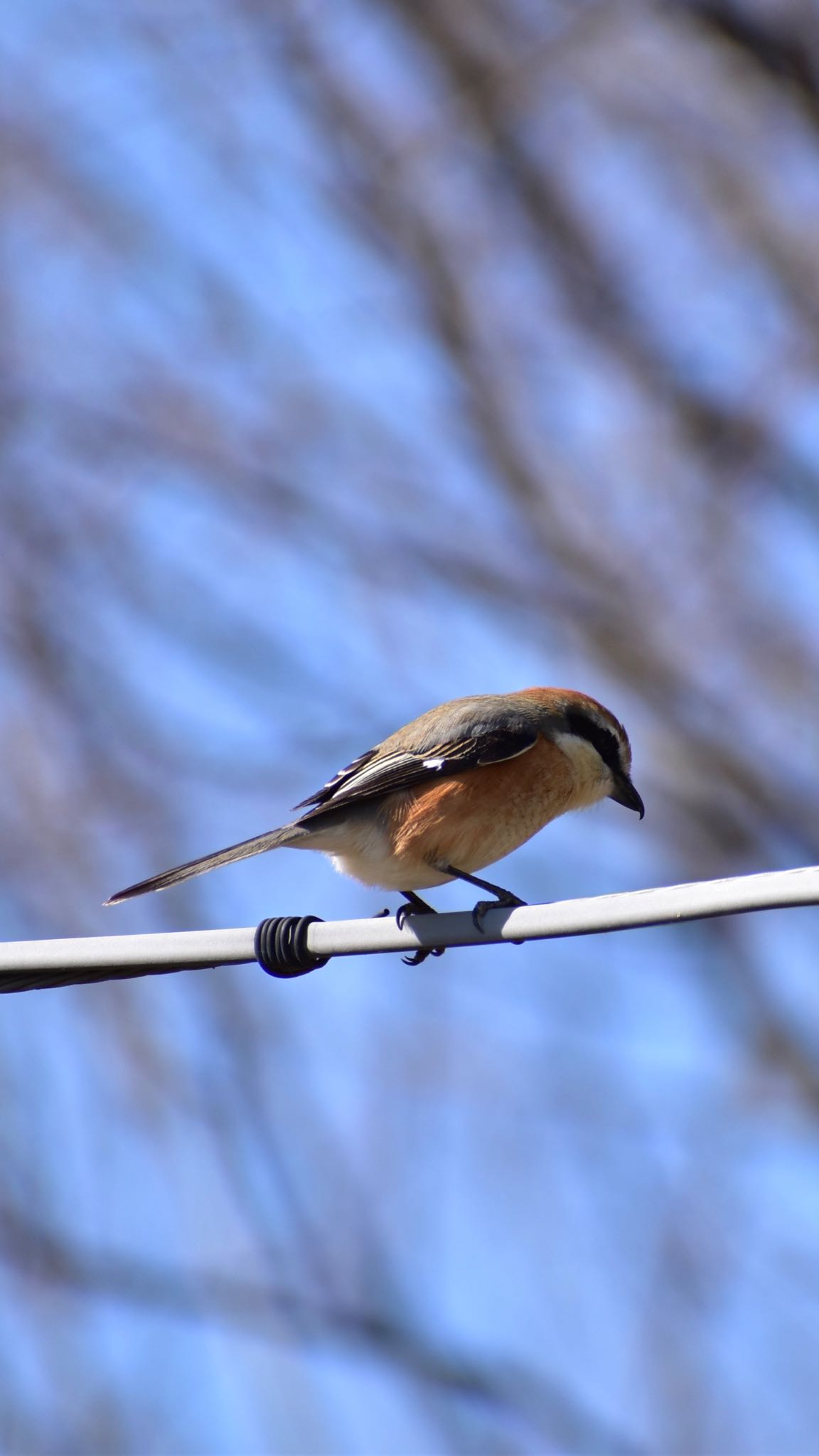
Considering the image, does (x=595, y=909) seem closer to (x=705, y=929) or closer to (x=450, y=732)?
(x=450, y=732)

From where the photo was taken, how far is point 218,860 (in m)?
4.17

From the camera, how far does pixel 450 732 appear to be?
4.78 metres

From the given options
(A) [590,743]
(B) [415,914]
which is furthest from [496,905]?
(A) [590,743]

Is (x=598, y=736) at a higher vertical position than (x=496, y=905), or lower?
higher

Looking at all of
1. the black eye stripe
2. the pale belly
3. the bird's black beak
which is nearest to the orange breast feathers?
the pale belly

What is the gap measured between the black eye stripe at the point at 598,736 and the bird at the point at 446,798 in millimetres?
95

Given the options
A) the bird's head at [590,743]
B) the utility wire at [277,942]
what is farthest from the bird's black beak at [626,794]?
the utility wire at [277,942]

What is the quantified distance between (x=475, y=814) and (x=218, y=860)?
87 centimetres

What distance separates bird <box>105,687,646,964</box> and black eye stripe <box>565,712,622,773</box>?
0.31ft

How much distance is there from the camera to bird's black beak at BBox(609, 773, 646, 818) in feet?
17.1

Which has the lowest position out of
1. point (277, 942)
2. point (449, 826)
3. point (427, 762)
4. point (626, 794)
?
point (277, 942)

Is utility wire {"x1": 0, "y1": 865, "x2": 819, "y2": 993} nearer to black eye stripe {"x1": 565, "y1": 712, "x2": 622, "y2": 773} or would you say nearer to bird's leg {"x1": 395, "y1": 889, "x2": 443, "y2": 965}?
bird's leg {"x1": 395, "y1": 889, "x2": 443, "y2": 965}

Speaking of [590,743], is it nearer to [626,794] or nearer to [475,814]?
[626,794]

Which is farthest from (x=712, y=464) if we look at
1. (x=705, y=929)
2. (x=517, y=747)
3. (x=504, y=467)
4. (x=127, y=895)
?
(x=127, y=895)
